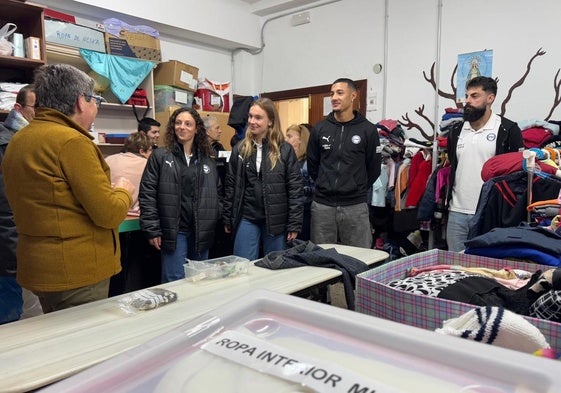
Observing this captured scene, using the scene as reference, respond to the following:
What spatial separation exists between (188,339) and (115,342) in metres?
0.64

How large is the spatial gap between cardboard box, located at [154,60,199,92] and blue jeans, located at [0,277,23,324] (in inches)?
123

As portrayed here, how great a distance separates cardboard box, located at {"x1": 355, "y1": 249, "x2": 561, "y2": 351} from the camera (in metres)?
0.70

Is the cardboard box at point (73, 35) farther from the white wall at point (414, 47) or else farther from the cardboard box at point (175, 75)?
the white wall at point (414, 47)

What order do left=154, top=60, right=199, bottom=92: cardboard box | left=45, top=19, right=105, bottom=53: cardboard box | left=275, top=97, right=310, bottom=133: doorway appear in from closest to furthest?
1. left=45, top=19, right=105, bottom=53: cardboard box
2. left=154, top=60, right=199, bottom=92: cardboard box
3. left=275, top=97, right=310, bottom=133: doorway

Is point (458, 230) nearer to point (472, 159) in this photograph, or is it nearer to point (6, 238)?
point (472, 159)

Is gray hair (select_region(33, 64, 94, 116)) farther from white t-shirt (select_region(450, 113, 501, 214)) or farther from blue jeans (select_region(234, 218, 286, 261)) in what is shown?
white t-shirt (select_region(450, 113, 501, 214))

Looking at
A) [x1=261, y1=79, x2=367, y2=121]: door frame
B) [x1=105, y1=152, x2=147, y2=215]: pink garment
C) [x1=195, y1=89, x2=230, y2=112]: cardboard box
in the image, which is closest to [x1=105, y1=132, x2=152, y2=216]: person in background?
[x1=105, y1=152, x2=147, y2=215]: pink garment

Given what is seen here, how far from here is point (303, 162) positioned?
12.0 feet

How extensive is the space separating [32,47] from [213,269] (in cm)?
319

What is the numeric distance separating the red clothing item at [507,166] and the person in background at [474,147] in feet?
1.92

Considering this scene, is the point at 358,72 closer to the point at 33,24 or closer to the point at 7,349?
the point at 33,24

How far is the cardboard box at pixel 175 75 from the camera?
4.84 m

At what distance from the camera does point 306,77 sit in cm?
547

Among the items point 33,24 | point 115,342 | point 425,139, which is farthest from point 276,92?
point 115,342
